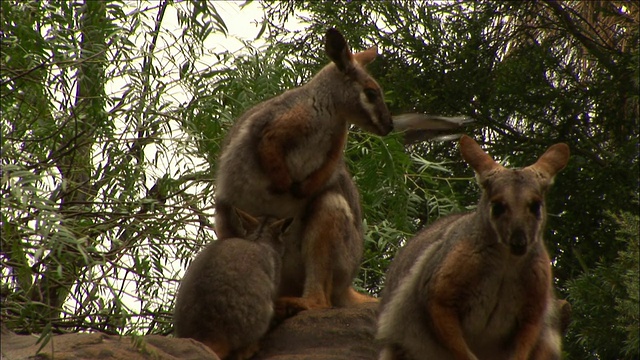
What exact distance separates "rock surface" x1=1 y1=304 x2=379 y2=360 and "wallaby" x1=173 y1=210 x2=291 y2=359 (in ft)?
0.72

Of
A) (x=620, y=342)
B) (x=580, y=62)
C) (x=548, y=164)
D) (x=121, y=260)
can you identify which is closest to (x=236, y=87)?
(x=121, y=260)

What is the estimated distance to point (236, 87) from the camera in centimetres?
922

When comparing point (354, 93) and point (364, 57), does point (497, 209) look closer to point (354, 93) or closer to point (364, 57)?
point (354, 93)

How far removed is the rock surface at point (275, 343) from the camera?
591cm

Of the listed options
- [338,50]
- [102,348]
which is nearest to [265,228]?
[338,50]

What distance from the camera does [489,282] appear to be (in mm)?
6223

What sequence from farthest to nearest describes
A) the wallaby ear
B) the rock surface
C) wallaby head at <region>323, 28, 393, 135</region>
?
1. wallaby head at <region>323, 28, 393, 135</region>
2. the wallaby ear
3. the rock surface

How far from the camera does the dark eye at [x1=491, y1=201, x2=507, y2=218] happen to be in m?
6.09

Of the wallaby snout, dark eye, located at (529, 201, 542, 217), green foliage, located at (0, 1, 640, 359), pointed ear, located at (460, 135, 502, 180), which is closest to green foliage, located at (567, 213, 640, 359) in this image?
green foliage, located at (0, 1, 640, 359)

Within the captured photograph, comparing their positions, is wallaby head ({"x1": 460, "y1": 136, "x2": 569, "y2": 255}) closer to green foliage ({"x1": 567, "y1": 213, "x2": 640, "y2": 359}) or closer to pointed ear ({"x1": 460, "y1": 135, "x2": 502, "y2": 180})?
pointed ear ({"x1": 460, "y1": 135, "x2": 502, "y2": 180})

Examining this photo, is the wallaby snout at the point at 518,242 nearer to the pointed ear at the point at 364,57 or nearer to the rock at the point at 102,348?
the rock at the point at 102,348

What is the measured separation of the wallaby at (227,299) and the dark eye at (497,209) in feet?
5.70

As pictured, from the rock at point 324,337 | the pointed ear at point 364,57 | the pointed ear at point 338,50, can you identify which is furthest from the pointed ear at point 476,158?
the pointed ear at point 364,57

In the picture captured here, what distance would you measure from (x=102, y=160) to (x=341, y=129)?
189cm
